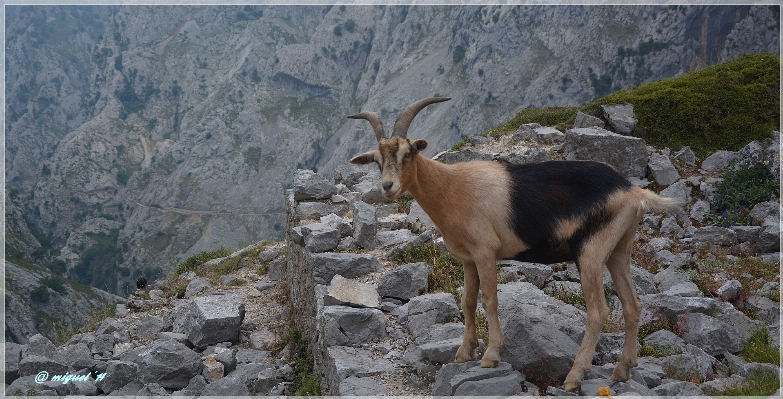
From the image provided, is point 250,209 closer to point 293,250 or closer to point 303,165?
point 303,165

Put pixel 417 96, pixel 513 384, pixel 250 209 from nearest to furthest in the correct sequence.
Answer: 1. pixel 513 384
2. pixel 417 96
3. pixel 250 209

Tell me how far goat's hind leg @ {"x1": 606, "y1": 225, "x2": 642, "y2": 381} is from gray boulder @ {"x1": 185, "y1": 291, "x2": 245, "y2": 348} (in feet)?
27.1

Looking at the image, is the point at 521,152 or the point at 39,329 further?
the point at 39,329

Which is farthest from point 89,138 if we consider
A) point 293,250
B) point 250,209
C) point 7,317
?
point 293,250

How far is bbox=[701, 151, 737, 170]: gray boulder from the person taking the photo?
14828 mm

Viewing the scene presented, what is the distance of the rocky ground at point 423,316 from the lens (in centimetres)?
628

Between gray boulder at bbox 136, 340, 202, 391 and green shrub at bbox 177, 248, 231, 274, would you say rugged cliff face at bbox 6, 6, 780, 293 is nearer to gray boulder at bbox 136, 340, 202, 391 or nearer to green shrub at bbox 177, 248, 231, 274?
green shrub at bbox 177, 248, 231, 274

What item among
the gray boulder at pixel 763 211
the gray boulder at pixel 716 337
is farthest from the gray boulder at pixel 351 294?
the gray boulder at pixel 763 211

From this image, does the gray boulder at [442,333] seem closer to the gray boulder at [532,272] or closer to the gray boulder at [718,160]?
the gray boulder at [532,272]

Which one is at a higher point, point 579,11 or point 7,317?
point 579,11

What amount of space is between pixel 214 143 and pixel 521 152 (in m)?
148

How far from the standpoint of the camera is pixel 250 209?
143 meters

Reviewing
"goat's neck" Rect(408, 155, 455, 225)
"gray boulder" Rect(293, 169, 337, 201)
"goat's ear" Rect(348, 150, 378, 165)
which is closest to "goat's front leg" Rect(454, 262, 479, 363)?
"goat's neck" Rect(408, 155, 455, 225)

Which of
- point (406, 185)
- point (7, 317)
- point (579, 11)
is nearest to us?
point (406, 185)
